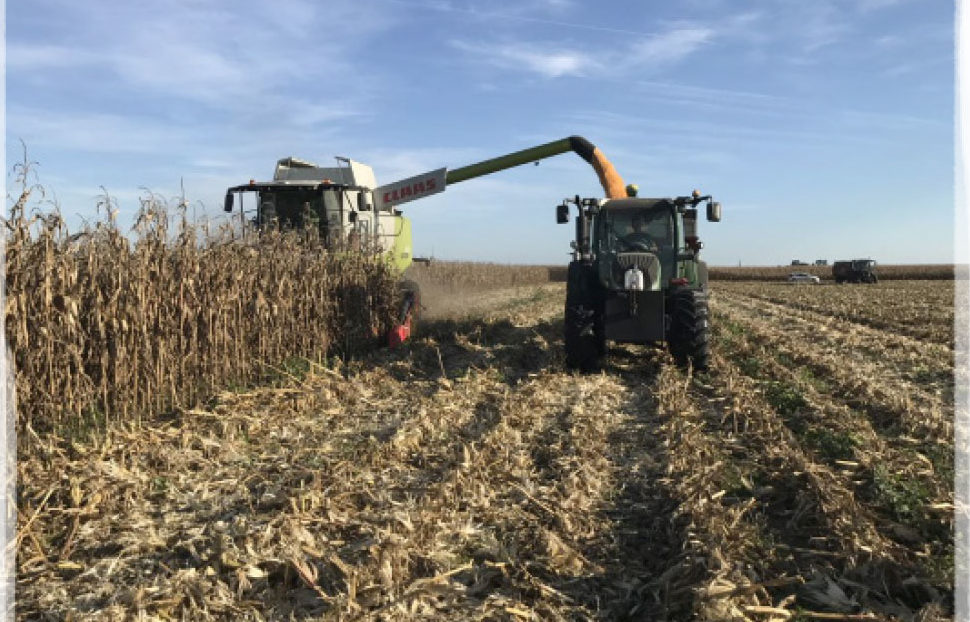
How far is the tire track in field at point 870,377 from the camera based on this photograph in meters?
6.32

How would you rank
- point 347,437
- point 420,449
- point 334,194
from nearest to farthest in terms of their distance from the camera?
point 420,449, point 347,437, point 334,194

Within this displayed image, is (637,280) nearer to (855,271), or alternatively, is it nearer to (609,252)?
(609,252)

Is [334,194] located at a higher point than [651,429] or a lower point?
higher

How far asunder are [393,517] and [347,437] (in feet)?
7.15

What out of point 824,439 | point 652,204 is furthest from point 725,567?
point 652,204

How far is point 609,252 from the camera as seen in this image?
9594 millimetres

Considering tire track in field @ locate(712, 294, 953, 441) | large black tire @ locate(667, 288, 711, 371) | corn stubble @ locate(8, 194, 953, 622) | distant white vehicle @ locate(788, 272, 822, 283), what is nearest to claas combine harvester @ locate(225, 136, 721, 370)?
large black tire @ locate(667, 288, 711, 371)

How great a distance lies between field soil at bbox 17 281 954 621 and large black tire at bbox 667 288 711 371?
114 cm

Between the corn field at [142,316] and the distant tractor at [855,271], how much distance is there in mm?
40519

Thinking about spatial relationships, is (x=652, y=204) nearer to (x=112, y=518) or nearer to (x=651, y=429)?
(x=651, y=429)

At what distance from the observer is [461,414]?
6668mm

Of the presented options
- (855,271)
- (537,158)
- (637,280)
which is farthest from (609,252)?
(855,271)

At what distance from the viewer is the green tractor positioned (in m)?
8.84

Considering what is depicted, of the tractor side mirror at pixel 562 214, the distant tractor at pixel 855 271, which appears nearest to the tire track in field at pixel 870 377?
the tractor side mirror at pixel 562 214
